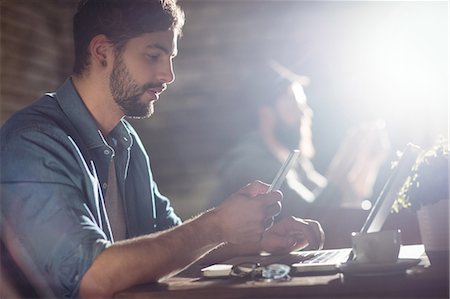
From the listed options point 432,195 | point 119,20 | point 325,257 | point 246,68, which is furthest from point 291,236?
point 246,68

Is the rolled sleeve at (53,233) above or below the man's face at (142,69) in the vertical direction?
below

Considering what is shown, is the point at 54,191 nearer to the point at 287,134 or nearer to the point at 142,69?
the point at 142,69

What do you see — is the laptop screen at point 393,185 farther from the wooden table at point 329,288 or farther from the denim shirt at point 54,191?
the denim shirt at point 54,191

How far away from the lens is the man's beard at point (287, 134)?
379 cm

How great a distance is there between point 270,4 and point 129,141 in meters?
2.76

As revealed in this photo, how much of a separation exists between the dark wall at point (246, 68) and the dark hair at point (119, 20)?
231 cm

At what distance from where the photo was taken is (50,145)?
1.76 metres

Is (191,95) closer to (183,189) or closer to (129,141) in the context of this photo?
(183,189)

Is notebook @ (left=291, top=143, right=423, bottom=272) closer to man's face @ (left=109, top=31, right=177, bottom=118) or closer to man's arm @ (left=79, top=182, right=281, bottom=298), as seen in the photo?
man's arm @ (left=79, top=182, right=281, bottom=298)

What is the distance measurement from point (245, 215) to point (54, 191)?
0.44 metres

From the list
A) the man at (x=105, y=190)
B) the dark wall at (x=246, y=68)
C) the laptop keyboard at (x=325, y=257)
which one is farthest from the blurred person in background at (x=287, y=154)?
the laptop keyboard at (x=325, y=257)

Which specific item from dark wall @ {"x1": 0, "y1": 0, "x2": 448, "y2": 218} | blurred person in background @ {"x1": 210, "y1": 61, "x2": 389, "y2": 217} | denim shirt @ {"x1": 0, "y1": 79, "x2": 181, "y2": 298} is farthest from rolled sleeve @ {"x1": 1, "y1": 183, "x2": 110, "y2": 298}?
dark wall @ {"x1": 0, "y1": 0, "x2": 448, "y2": 218}

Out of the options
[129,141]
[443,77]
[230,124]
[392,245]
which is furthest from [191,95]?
[392,245]

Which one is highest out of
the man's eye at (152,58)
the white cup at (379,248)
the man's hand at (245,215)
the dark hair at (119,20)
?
the dark hair at (119,20)
